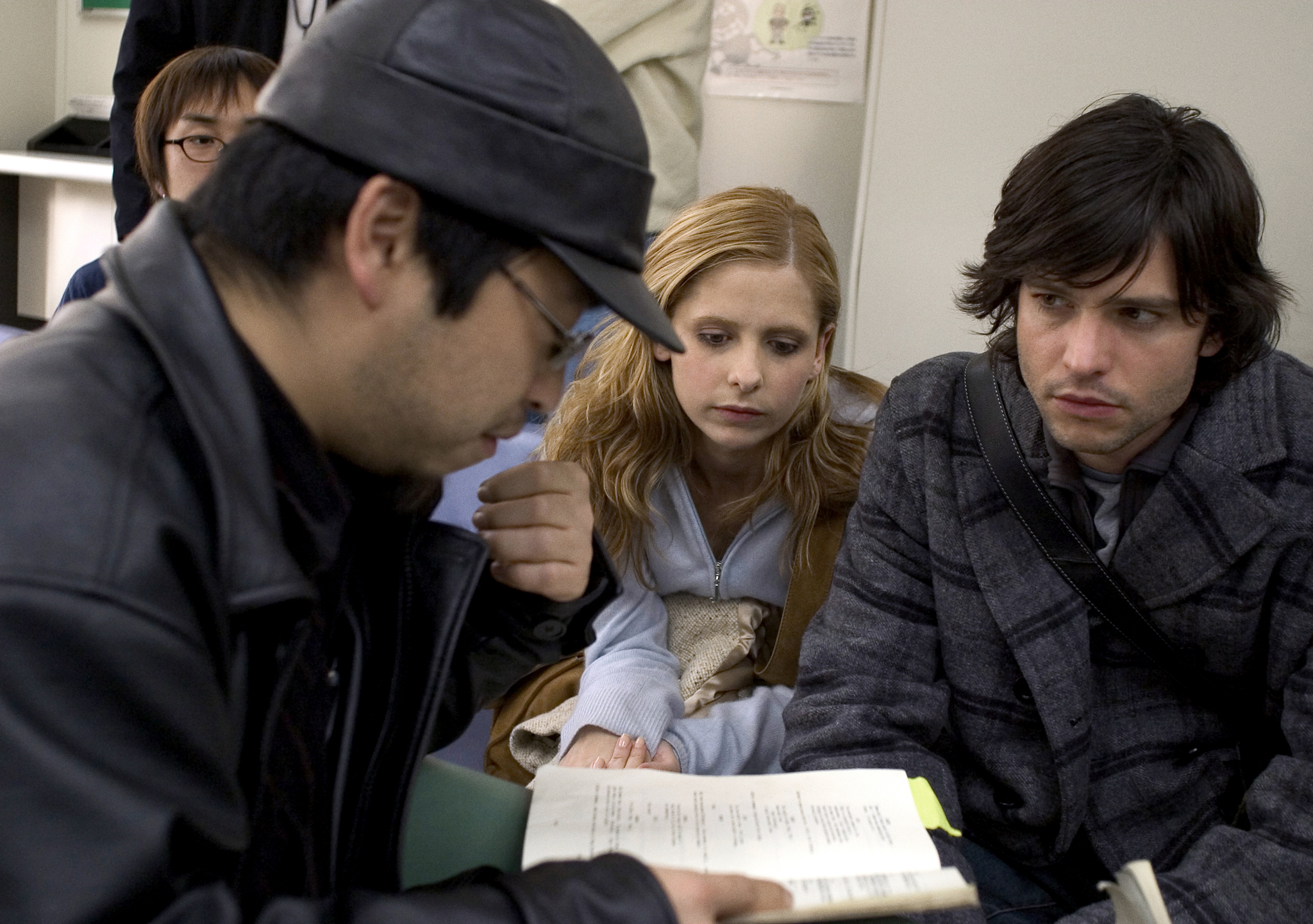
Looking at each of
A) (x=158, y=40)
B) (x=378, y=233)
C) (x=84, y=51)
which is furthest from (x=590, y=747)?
(x=84, y=51)

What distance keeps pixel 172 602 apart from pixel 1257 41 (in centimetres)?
250

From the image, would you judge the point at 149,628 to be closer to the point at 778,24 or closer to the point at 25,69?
the point at 778,24

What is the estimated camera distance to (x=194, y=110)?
2637 millimetres

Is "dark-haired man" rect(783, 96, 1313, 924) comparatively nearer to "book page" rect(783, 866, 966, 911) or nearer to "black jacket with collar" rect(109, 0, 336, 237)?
"book page" rect(783, 866, 966, 911)

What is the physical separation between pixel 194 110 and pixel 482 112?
6.71 feet

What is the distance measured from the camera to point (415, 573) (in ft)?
3.82

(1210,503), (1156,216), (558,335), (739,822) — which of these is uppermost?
(1156,216)

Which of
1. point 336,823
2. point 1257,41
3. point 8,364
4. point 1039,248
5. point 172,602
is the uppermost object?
point 1257,41

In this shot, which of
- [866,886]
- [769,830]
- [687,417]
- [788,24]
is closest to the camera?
[866,886]

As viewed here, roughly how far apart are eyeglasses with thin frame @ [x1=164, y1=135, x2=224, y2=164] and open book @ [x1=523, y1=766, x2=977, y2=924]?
197cm

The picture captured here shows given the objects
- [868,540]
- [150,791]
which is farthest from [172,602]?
[868,540]

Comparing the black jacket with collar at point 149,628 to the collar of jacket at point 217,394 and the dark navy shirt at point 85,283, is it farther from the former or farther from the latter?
the dark navy shirt at point 85,283

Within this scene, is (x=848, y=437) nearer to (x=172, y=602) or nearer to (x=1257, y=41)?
(x=1257, y=41)

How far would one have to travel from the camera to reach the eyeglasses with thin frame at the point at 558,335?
958 millimetres
